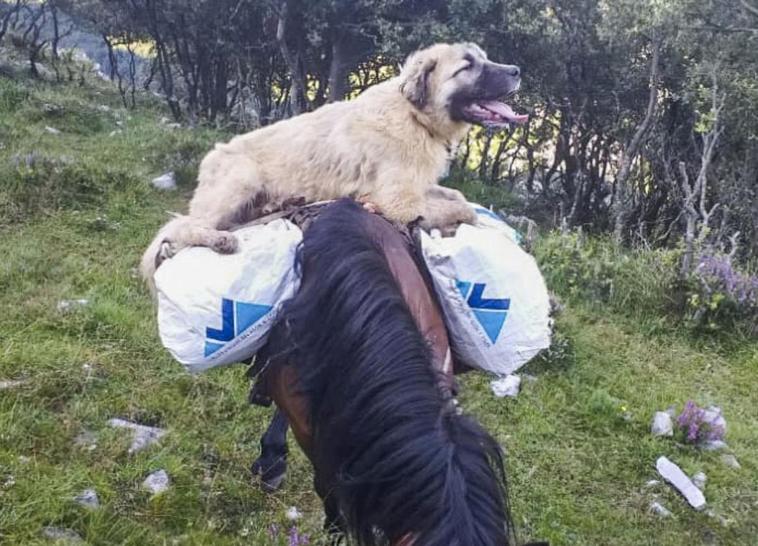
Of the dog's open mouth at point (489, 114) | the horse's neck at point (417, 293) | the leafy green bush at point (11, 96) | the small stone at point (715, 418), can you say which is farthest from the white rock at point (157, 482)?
the leafy green bush at point (11, 96)

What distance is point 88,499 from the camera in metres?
2.89

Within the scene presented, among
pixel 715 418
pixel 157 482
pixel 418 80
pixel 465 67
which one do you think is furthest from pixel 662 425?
pixel 157 482

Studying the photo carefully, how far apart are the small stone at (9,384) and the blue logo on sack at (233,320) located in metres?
1.71

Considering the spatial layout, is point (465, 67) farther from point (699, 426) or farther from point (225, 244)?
point (699, 426)

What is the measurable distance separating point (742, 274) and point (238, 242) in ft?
16.1

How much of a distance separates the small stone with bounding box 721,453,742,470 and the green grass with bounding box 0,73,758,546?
0.06 meters

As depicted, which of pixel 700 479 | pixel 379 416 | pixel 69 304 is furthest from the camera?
pixel 69 304

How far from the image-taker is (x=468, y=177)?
984 cm

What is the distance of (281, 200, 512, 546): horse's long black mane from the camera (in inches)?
61.4

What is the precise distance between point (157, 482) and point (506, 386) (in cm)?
223

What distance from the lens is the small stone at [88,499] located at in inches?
112

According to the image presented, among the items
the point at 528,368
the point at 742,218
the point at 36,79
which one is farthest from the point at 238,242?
the point at 36,79

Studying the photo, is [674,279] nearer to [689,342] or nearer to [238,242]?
[689,342]

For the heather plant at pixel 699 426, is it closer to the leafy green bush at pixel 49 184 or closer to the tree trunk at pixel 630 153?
the tree trunk at pixel 630 153
